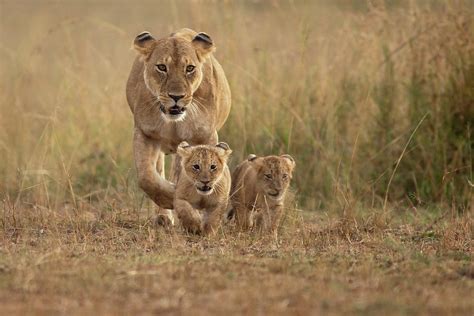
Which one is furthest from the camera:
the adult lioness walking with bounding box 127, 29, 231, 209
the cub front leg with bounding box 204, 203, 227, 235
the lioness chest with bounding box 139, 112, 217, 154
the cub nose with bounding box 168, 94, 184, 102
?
the lioness chest with bounding box 139, 112, 217, 154

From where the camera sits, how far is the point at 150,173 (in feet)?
26.1

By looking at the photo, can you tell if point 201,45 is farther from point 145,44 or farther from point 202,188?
point 202,188

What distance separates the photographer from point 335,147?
10344 mm

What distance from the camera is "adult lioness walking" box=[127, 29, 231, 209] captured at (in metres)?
7.75

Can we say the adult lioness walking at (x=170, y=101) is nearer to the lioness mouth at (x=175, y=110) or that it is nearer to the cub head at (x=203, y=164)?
the lioness mouth at (x=175, y=110)

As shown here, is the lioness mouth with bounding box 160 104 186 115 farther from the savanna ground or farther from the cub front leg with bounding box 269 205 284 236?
the cub front leg with bounding box 269 205 284 236

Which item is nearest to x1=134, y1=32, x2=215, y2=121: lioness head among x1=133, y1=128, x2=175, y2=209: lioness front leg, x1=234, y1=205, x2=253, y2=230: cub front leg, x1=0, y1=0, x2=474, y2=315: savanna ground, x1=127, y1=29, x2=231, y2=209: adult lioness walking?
x1=127, y1=29, x2=231, y2=209: adult lioness walking

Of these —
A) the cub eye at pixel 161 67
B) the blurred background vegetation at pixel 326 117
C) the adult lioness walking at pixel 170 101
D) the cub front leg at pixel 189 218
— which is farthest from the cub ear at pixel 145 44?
→ the cub front leg at pixel 189 218

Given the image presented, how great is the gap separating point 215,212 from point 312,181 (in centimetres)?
255

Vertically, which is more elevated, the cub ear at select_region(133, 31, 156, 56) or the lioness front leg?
the cub ear at select_region(133, 31, 156, 56)

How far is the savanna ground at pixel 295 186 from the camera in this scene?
212 inches

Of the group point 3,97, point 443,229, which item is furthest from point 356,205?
point 3,97

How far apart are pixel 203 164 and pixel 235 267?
1503mm

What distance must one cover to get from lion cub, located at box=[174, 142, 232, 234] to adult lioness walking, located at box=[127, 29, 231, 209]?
12.6 inches
